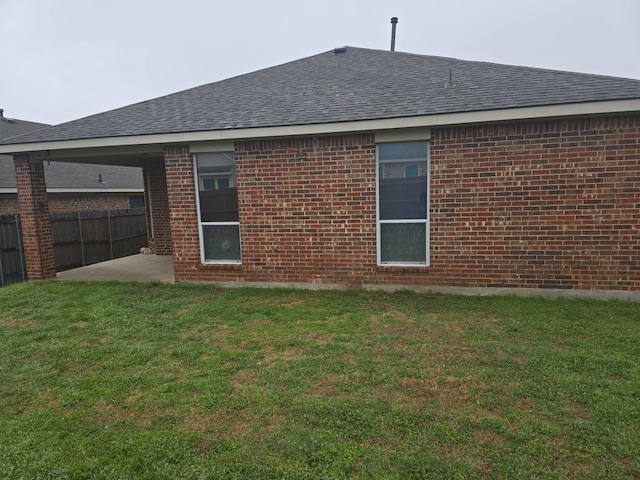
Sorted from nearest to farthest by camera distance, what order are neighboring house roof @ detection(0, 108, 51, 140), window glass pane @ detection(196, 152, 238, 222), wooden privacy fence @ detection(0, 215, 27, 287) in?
window glass pane @ detection(196, 152, 238, 222) → wooden privacy fence @ detection(0, 215, 27, 287) → neighboring house roof @ detection(0, 108, 51, 140)

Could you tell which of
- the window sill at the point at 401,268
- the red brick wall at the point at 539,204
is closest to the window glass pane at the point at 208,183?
the window sill at the point at 401,268

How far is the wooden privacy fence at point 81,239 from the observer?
952 cm

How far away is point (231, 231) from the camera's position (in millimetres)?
7312

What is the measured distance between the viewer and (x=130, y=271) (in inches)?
366

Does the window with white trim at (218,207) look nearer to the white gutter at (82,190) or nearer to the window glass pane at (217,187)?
the window glass pane at (217,187)

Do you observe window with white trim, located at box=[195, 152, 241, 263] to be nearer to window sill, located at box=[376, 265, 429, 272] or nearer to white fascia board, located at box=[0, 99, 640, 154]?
white fascia board, located at box=[0, 99, 640, 154]

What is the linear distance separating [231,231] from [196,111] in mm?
2632

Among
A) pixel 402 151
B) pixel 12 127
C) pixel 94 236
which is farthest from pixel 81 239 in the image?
pixel 402 151

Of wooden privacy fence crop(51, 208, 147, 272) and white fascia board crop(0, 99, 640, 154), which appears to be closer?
white fascia board crop(0, 99, 640, 154)

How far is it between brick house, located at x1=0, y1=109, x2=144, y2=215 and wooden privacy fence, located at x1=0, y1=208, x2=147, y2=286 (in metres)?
2.80

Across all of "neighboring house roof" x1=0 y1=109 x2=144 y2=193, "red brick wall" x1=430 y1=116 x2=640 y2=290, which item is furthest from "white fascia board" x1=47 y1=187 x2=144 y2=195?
"red brick wall" x1=430 y1=116 x2=640 y2=290

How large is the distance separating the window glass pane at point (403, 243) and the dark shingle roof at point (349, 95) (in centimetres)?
186

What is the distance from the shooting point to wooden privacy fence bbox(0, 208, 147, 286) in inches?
375

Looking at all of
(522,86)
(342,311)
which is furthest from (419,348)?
(522,86)
